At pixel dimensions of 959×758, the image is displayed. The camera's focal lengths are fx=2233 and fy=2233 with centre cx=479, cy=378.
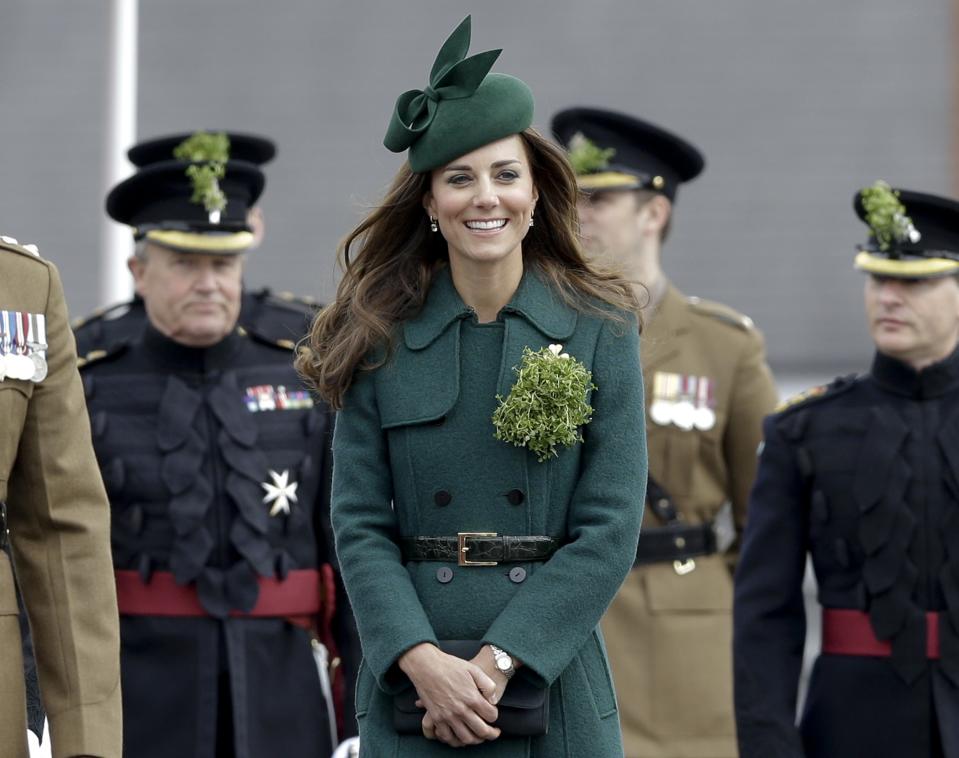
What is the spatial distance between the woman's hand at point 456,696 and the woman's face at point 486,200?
788mm

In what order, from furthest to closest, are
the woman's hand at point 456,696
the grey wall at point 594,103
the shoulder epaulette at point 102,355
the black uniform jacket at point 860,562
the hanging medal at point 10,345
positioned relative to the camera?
the grey wall at point 594,103 < the shoulder epaulette at point 102,355 < the black uniform jacket at point 860,562 < the hanging medal at point 10,345 < the woman's hand at point 456,696

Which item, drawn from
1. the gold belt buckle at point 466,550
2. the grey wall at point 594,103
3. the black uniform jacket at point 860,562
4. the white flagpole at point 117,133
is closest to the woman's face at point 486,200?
the gold belt buckle at point 466,550

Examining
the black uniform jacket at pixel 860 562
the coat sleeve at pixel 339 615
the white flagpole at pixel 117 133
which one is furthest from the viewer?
the white flagpole at pixel 117 133

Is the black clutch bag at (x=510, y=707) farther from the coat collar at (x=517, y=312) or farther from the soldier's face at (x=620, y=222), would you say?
the soldier's face at (x=620, y=222)

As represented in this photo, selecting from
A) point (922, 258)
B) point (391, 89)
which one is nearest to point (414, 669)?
point (922, 258)

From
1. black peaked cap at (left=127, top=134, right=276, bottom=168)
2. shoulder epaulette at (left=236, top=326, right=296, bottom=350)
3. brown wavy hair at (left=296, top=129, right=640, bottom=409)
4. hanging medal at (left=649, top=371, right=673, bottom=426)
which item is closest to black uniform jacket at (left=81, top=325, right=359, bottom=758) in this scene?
shoulder epaulette at (left=236, top=326, right=296, bottom=350)

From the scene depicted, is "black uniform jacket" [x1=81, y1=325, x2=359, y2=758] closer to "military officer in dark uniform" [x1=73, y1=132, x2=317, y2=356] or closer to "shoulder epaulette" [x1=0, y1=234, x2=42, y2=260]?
"military officer in dark uniform" [x1=73, y1=132, x2=317, y2=356]

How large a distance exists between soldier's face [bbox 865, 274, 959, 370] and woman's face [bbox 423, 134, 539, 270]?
1870 millimetres

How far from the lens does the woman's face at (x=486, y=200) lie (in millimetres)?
4250

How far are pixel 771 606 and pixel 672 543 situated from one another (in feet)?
3.07

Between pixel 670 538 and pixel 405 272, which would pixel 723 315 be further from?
pixel 405 272

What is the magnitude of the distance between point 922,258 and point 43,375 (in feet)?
8.76

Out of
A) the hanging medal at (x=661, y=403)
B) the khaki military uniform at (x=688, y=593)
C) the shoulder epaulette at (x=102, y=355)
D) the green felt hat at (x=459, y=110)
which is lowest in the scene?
the khaki military uniform at (x=688, y=593)

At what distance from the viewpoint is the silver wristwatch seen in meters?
4.04
